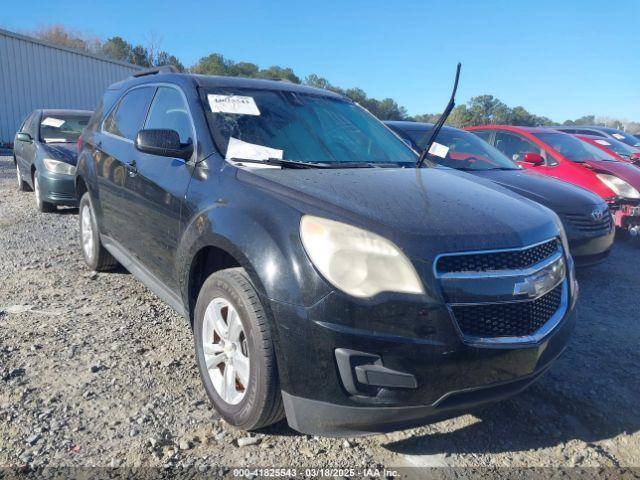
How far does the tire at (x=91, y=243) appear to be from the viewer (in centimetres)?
456

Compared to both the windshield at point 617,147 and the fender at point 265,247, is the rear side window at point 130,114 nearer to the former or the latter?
the fender at point 265,247

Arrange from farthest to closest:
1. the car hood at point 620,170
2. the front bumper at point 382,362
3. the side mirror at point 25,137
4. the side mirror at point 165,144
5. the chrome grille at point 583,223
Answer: the side mirror at point 25,137 → the car hood at point 620,170 → the chrome grille at point 583,223 → the side mirror at point 165,144 → the front bumper at point 382,362

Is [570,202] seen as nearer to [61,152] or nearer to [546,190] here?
[546,190]

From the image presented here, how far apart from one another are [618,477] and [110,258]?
4038 millimetres

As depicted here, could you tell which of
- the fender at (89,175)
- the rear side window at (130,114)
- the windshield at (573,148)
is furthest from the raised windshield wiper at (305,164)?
the windshield at (573,148)

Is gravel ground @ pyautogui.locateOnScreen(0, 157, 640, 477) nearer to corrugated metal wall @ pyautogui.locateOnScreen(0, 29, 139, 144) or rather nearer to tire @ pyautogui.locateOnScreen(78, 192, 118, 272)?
tire @ pyautogui.locateOnScreen(78, 192, 118, 272)

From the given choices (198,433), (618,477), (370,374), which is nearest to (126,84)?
(198,433)

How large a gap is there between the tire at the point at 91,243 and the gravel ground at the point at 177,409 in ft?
1.58

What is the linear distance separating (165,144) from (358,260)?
1.49m

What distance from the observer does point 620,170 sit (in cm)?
700

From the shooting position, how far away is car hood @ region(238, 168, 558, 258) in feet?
7.07

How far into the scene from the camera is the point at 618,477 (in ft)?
7.66

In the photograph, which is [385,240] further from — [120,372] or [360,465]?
[120,372]

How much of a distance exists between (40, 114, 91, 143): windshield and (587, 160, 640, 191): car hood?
7529 mm
